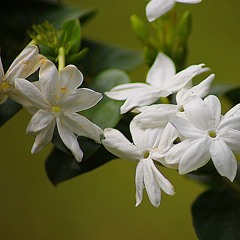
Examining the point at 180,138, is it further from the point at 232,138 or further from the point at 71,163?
the point at 71,163

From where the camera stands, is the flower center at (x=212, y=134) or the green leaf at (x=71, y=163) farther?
the green leaf at (x=71, y=163)

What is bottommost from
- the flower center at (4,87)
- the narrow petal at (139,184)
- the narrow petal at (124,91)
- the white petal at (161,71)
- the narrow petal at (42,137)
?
the narrow petal at (139,184)

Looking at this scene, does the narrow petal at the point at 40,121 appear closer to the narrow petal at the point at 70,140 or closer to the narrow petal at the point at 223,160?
the narrow petal at the point at 70,140

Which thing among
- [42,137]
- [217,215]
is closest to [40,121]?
[42,137]

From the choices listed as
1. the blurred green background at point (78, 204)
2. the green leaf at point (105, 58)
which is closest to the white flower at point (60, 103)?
the green leaf at point (105, 58)

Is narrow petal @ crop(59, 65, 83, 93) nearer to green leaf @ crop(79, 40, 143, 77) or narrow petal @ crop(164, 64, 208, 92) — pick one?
narrow petal @ crop(164, 64, 208, 92)

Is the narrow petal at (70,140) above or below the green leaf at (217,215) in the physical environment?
above

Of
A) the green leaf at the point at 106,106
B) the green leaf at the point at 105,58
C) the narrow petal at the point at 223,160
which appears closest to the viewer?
the narrow petal at the point at 223,160

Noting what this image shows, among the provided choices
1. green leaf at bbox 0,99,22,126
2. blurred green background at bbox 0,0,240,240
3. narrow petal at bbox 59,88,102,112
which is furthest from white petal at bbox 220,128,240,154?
blurred green background at bbox 0,0,240,240
